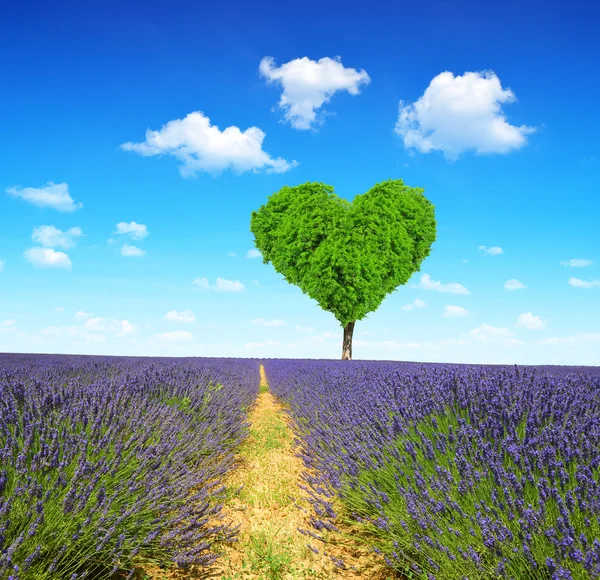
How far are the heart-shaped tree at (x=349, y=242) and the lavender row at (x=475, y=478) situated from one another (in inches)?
492

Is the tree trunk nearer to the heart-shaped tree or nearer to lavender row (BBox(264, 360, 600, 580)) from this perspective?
the heart-shaped tree

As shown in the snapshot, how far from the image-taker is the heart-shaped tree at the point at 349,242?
16156 mm

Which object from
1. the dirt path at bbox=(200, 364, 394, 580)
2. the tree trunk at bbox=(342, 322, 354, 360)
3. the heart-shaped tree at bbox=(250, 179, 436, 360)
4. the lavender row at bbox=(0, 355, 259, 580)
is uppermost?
the heart-shaped tree at bbox=(250, 179, 436, 360)

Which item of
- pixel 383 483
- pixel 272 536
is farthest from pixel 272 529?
pixel 383 483

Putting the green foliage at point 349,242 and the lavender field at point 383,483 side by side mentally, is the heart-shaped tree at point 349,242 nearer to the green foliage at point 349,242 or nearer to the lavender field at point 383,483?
the green foliage at point 349,242

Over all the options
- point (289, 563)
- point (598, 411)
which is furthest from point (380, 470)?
point (598, 411)

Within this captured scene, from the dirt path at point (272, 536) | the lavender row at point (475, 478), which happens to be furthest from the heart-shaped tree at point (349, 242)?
the lavender row at point (475, 478)

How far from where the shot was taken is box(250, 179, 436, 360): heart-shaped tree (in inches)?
636

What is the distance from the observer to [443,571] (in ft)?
6.07

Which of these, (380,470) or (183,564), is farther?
(380,470)

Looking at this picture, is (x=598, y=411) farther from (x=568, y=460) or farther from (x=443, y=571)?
(x=443, y=571)

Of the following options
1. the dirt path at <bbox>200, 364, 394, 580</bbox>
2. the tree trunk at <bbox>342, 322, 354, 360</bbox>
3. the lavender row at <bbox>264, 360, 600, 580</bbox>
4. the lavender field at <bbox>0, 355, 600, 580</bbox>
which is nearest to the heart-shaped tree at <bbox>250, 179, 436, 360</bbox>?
the tree trunk at <bbox>342, 322, 354, 360</bbox>

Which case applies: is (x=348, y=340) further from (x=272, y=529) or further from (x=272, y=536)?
(x=272, y=536)

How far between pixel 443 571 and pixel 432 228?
18354mm
